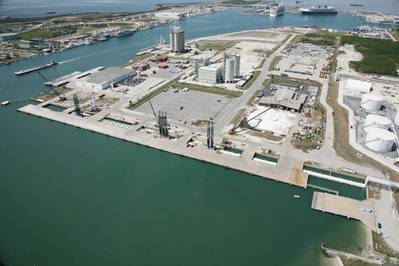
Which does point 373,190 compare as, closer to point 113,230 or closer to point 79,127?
point 113,230

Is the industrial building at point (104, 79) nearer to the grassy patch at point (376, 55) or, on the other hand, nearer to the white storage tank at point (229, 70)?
the white storage tank at point (229, 70)

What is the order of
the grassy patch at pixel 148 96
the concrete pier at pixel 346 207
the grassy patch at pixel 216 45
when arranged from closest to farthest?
the concrete pier at pixel 346 207 < the grassy patch at pixel 148 96 < the grassy patch at pixel 216 45

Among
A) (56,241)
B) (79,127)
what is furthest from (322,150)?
(79,127)

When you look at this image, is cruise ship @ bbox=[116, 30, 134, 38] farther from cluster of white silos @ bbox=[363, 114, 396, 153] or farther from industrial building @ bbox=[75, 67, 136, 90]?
cluster of white silos @ bbox=[363, 114, 396, 153]

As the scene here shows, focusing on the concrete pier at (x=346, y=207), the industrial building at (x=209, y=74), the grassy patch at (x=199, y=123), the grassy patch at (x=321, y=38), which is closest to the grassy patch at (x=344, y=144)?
the concrete pier at (x=346, y=207)

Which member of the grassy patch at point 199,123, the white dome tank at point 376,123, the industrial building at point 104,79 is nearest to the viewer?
the white dome tank at point 376,123

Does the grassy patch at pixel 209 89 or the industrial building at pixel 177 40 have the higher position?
the industrial building at pixel 177 40

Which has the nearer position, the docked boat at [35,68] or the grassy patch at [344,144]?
the grassy patch at [344,144]

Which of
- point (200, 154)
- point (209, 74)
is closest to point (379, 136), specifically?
point (200, 154)
